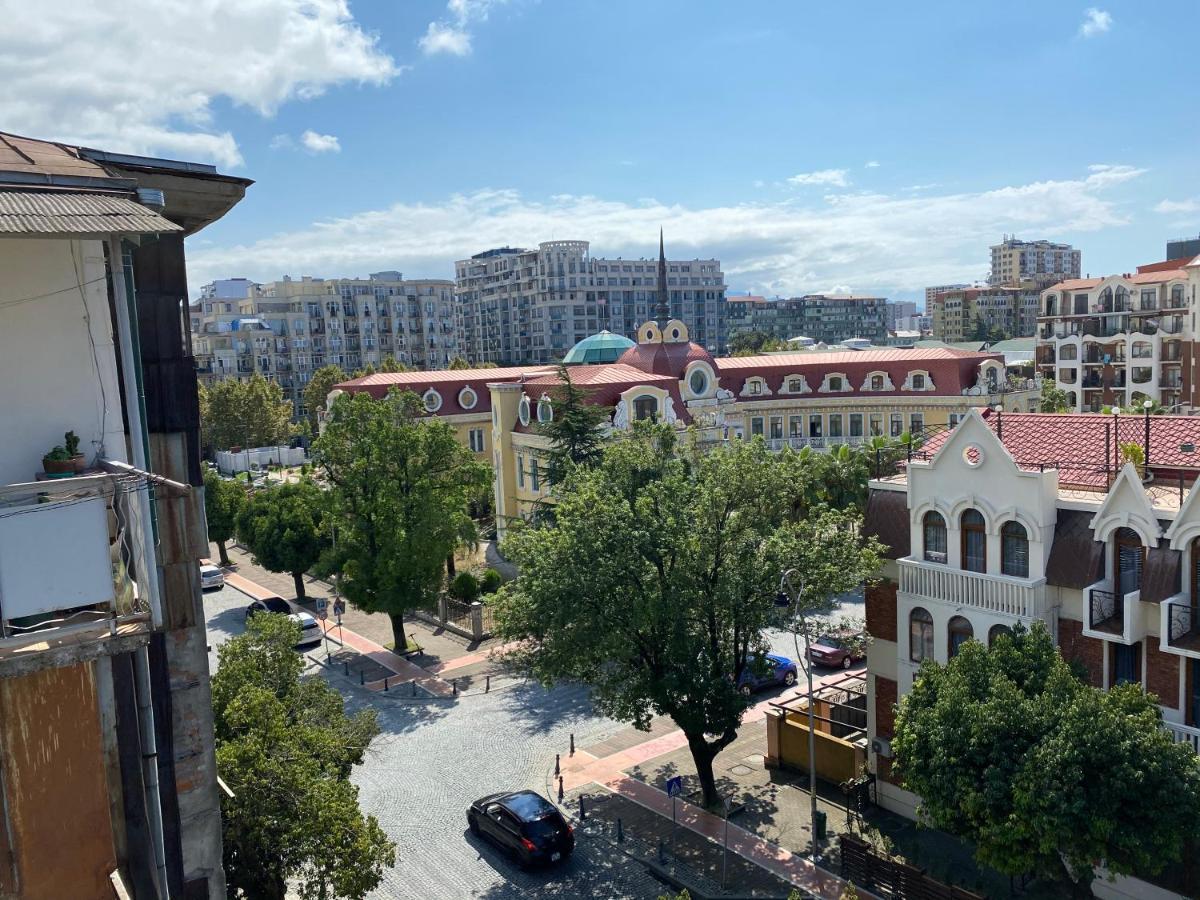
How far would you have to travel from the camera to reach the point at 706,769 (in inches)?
938

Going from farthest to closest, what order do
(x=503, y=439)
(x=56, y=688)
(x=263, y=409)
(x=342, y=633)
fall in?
(x=263, y=409), (x=503, y=439), (x=342, y=633), (x=56, y=688)

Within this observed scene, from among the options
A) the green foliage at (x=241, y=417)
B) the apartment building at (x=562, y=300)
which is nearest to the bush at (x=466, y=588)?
the green foliage at (x=241, y=417)

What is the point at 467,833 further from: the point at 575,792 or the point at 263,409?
the point at 263,409

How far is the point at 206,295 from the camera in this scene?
159 m

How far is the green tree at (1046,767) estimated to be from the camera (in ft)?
49.8

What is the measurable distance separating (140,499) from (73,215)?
6.73ft

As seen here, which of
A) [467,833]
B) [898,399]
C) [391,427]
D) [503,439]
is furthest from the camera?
[898,399]

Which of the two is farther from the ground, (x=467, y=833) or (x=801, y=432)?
(x=801, y=432)

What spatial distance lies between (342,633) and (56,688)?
34.4m

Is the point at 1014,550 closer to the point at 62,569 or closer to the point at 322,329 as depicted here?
the point at 62,569

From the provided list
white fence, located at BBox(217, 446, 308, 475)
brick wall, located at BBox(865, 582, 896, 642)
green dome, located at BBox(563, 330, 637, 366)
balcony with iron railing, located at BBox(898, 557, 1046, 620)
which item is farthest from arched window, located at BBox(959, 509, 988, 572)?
white fence, located at BBox(217, 446, 308, 475)

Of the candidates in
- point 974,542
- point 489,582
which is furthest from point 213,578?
point 974,542

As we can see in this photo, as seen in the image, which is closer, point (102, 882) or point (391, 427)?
point (102, 882)

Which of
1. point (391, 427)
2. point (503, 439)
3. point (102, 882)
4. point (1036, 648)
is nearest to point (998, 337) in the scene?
point (503, 439)
